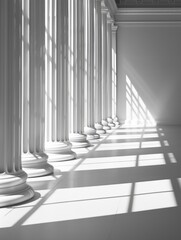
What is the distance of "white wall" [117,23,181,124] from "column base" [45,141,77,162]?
1056 inches

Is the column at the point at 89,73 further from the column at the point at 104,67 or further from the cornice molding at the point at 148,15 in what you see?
the cornice molding at the point at 148,15

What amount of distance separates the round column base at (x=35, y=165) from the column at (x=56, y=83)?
129 inches

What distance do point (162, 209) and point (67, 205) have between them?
1949 millimetres

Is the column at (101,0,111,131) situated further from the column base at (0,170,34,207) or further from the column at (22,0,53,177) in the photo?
the column base at (0,170,34,207)

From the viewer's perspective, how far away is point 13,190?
913 centimetres

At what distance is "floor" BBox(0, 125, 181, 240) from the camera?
6.93 metres

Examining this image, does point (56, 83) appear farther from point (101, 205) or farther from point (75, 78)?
point (101, 205)

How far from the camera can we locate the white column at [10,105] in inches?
357

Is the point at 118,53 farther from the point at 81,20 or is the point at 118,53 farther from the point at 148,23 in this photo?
the point at 81,20

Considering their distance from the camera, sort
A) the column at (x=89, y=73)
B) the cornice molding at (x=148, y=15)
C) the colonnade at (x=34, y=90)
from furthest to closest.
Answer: the cornice molding at (x=148, y=15)
the column at (x=89, y=73)
the colonnade at (x=34, y=90)

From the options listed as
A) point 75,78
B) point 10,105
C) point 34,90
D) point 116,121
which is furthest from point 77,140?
point 116,121

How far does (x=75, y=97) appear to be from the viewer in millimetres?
20594

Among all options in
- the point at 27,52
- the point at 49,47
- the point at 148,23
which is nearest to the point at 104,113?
the point at 148,23

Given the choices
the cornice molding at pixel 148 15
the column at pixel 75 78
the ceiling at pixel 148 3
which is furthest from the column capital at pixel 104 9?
the column at pixel 75 78
